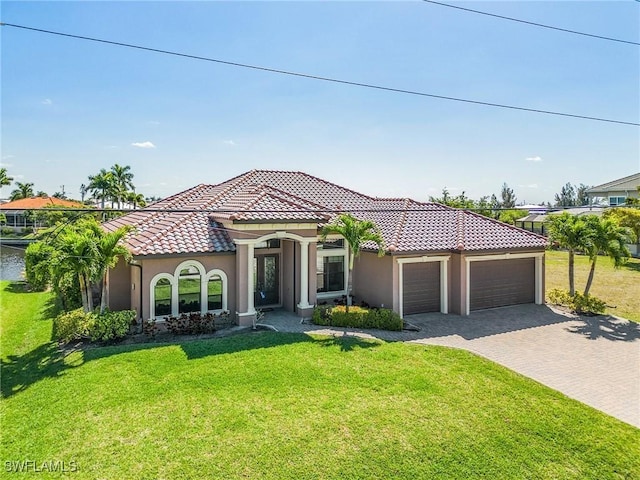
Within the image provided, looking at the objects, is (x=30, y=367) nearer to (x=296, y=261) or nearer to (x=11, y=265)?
(x=296, y=261)

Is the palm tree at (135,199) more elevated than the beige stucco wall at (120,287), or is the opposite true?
the palm tree at (135,199)

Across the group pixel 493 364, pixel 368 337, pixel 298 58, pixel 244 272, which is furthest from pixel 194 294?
pixel 493 364

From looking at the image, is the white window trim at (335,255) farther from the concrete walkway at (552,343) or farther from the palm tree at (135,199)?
the palm tree at (135,199)

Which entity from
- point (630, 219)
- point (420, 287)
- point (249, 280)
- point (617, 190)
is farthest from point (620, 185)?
point (249, 280)

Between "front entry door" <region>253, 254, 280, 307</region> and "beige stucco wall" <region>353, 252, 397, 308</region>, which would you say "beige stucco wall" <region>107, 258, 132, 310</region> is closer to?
"front entry door" <region>253, 254, 280, 307</region>

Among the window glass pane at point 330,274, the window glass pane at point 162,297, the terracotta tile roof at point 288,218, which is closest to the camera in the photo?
the window glass pane at point 162,297

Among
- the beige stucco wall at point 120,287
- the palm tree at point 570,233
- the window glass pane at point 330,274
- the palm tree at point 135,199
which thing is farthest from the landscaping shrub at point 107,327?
the palm tree at point 135,199

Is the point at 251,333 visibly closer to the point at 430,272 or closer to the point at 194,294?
the point at 194,294
